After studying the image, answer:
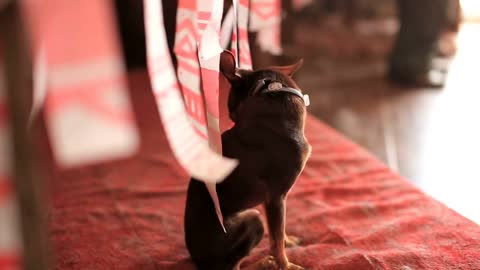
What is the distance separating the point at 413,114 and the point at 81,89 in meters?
1.52

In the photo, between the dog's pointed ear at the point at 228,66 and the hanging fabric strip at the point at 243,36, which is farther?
the hanging fabric strip at the point at 243,36

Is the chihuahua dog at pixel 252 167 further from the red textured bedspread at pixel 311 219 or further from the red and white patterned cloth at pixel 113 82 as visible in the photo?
the red textured bedspread at pixel 311 219

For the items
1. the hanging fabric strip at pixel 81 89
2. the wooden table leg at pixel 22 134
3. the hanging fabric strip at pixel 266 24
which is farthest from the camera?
the hanging fabric strip at pixel 81 89

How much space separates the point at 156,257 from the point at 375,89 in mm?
1614

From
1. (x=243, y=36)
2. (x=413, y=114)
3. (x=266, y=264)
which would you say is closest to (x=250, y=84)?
(x=243, y=36)

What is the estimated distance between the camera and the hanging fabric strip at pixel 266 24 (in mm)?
1321

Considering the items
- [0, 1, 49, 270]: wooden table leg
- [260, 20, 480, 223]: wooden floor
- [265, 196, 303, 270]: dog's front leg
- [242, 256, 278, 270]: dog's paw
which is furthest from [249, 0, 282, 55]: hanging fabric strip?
[0, 1, 49, 270]: wooden table leg

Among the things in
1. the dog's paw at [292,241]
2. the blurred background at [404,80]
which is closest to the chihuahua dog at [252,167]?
the dog's paw at [292,241]

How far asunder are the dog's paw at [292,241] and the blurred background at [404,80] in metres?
0.42

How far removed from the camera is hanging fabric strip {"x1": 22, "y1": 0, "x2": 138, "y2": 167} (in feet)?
6.93

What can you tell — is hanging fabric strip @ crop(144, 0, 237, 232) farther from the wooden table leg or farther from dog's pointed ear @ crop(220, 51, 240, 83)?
the wooden table leg

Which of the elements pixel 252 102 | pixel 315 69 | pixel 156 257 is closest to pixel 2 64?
pixel 252 102

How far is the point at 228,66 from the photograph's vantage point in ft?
3.50

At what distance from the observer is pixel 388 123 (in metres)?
2.12
